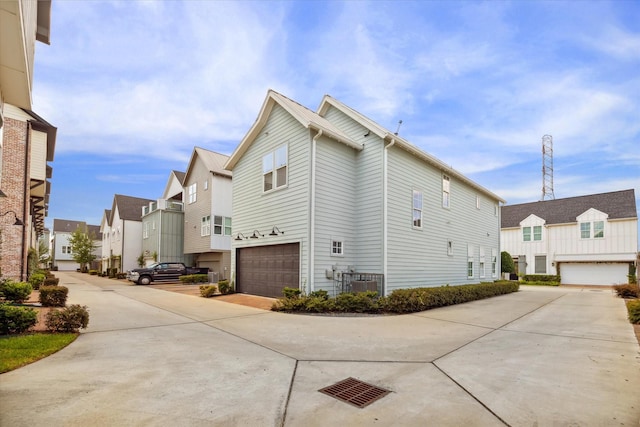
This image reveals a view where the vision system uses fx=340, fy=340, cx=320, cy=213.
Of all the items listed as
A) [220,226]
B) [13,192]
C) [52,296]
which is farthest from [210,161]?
[52,296]

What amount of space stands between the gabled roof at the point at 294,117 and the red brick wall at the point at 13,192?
9.90 meters

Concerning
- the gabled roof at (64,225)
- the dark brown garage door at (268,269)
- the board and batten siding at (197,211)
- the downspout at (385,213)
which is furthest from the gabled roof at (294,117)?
the gabled roof at (64,225)

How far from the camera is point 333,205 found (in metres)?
13.5

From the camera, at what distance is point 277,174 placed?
14703mm

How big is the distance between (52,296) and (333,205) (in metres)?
9.98

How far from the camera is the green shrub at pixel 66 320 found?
23.9 feet

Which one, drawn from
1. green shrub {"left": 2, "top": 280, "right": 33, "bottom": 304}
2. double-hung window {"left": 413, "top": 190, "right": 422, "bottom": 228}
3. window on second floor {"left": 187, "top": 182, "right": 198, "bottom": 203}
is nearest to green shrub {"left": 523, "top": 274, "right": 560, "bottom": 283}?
double-hung window {"left": 413, "top": 190, "right": 422, "bottom": 228}

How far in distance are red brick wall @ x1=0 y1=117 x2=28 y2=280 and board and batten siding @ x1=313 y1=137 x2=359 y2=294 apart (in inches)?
585

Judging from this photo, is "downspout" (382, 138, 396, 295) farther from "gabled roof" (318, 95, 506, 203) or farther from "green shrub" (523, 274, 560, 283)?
"green shrub" (523, 274, 560, 283)

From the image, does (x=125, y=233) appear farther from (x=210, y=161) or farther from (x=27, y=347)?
(x=27, y=347)

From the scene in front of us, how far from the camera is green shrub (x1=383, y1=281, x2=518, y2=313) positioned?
11352 millimetres

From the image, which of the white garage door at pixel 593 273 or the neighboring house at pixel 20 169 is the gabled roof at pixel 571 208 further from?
the neighboring house at pixel 20 169

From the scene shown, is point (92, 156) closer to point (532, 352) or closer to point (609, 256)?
point (532, 352)

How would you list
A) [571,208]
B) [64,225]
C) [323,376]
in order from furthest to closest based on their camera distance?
[64,225]
[571,208]
[323,376]
